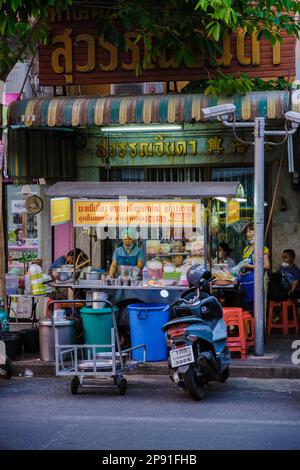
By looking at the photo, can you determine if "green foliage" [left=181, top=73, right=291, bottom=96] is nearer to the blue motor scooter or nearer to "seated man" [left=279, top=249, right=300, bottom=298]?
"seated man" [left=279, top=249, right=300, bottom=298]

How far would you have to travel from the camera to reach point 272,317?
46.6 ft

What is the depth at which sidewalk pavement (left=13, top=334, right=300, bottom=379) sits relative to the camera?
1104cm

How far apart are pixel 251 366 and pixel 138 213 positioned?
296 centimetres

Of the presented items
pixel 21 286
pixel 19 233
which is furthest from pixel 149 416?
pixel 19 233

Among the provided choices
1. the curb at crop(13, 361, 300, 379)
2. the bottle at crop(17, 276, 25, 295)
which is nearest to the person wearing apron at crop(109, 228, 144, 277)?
the curb at crop(13, 361, 300, 379)

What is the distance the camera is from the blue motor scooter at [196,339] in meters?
9.27

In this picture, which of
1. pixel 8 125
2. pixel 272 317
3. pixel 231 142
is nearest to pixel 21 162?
pixel 8 125

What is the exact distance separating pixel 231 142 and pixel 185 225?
325cm

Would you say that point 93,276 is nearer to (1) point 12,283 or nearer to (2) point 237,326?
(2) point 237,326

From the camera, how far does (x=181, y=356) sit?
9.23 m

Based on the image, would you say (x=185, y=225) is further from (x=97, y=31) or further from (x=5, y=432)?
(x=5, y=432)

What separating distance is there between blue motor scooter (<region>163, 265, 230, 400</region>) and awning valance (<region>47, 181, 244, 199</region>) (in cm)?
204

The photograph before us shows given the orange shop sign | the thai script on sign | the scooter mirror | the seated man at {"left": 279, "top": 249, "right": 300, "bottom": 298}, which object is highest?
the orange shop sign

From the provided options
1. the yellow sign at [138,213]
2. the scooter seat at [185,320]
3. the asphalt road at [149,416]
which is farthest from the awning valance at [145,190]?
the scooter seat at [185,320]
